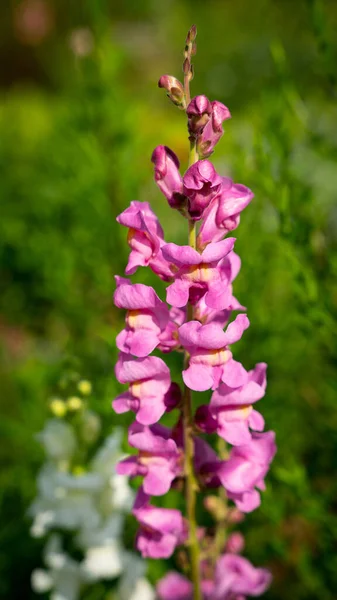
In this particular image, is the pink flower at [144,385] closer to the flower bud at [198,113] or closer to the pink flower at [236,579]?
the flower bud at [198,113]

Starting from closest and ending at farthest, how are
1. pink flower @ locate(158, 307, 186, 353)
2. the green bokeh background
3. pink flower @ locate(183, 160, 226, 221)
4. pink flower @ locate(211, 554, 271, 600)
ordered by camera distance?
pink flower @ locate(183, 160, 226, 221) → pink flower @ locate(158, 307, 186, 353) → pink flower @ locate(211, 554, 271, 600) → the green bokeh background

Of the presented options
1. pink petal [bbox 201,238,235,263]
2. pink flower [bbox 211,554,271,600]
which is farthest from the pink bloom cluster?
pink flower [bbox 211,554,271,600]

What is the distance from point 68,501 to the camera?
4.49 feet

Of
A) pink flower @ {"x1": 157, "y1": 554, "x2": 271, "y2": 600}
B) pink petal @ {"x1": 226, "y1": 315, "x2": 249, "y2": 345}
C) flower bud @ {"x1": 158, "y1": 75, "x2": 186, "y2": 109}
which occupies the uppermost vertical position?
flower bud @ {"x1": 158, "y1": 75, "x2": 186, "y2": 109}

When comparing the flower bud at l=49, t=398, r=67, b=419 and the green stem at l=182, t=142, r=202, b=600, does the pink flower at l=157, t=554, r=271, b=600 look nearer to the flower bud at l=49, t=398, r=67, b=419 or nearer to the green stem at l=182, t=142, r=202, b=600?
the green stem at l=182, t=142, r=202, b=600

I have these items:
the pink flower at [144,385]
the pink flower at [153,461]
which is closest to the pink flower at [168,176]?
the pink flower at [144,385]

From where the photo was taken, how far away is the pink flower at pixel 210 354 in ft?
2.85

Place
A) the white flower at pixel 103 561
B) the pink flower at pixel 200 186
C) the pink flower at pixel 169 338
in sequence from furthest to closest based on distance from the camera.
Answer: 1. the white flower at pixel 103 561
2. the pink flower at pixel 169 338
3. the pink flower at pixel 200 186

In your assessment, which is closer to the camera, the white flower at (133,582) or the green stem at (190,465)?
the green stem at (190,465)

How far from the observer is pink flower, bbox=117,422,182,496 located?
94 cm

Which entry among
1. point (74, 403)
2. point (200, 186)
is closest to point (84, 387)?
point (74, 403)

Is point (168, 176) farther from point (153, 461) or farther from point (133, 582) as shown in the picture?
point (133, 582)

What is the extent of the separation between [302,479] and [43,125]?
4.70 m

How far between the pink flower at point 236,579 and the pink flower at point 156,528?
254 mm
